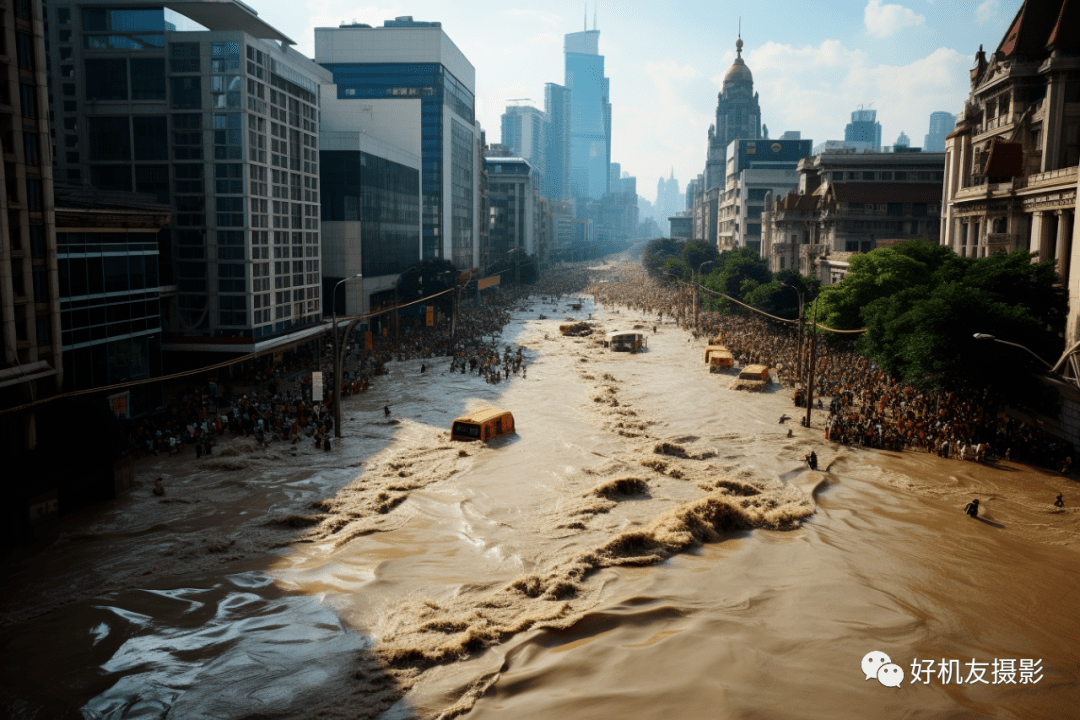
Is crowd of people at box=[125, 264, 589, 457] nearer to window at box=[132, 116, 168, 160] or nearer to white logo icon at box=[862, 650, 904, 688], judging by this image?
window at box=[132, 116, 168, 160]

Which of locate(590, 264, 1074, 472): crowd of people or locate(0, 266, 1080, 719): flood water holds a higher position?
locate(590, 264, 1074, 472): crowd of people

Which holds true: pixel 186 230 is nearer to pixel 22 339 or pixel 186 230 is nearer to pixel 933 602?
pixel 22 339

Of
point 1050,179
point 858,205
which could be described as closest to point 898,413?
point 1050,179

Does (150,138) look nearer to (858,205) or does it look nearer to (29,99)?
(29,99)

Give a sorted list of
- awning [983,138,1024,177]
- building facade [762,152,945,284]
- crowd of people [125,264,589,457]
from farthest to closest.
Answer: building facade [762,152,945,284], awning [983,138,1024,177], crowd of people [125,264,589,457]

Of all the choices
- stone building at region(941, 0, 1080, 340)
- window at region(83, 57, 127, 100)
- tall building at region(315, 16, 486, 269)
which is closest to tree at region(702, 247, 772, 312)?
stone building at region(941, 0, 1080, 340)

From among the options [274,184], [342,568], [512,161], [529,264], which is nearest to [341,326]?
[274,184]
